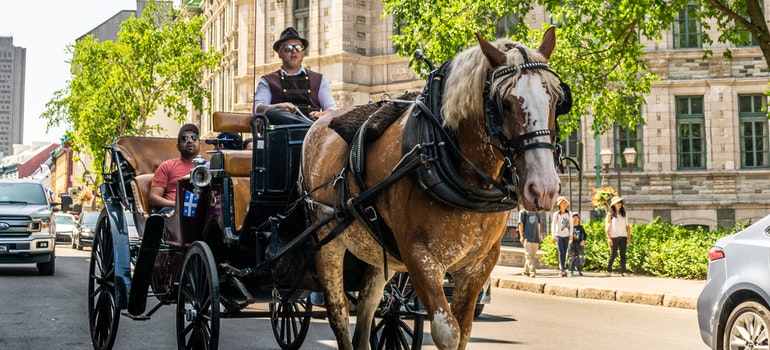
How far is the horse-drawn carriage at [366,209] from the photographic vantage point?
14.5ft

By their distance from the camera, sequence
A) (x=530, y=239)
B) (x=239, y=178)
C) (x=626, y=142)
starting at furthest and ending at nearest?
(x=626, y=142)
(x=530, y=239)
(x=239, y=178)

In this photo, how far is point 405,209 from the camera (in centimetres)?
482

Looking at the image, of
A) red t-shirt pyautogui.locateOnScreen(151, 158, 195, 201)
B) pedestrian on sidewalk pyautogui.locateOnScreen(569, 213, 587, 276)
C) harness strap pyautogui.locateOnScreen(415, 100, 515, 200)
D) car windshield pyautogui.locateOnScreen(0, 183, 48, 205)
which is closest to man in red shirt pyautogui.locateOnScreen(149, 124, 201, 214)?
red t-shirt pyautogui.locateOnScreen(151, 158, 195, 201)

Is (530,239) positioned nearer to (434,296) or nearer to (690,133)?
(690,133)

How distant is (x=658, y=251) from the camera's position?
19.5 metres

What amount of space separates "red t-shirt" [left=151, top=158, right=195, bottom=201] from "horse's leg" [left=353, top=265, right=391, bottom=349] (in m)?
Answer: 2.88

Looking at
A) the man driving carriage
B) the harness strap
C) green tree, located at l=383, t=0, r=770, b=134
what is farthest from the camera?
green tree, located at l=383, t=0, r=770, b=134

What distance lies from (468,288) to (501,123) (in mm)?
1024

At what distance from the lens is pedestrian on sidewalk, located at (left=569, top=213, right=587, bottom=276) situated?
787 inches

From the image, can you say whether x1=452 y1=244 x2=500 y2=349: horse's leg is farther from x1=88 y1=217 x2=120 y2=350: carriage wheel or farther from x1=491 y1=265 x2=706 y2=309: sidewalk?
x1=491 y1=265 x2=706 y2=309: sidewalk

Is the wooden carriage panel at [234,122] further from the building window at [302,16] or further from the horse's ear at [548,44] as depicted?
the building window at [302,16]

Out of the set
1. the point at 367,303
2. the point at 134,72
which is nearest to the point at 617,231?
the point at 367,303

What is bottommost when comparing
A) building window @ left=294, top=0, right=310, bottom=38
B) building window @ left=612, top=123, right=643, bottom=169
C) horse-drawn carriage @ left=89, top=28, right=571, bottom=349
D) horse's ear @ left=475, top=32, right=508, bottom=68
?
horse-drawn carriage @ left=89, top=28, right=571, bottom=349

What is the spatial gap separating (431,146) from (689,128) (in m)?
27.4
